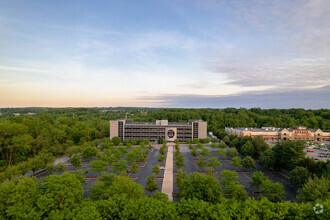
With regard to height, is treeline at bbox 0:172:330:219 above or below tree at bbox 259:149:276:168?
above

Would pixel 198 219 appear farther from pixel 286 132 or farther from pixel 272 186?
pixel 286 132

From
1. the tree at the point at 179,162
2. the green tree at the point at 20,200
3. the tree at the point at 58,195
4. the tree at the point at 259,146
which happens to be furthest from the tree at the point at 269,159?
the green tree at the point at 20,200

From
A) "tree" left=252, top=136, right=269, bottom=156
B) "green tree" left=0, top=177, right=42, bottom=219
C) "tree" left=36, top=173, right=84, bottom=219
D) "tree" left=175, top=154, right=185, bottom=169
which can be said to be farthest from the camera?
"tree" left=252, top=136, right=269, bottom=156

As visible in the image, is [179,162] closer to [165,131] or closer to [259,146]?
[259,146]

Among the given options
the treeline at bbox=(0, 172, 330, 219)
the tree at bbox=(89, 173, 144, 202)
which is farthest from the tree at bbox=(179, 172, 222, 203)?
the tree at bbox=(89, 173, 144, 202)

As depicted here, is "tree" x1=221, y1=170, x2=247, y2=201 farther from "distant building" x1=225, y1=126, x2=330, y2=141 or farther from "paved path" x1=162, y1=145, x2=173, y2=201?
"distant building" x1=225, y1=126, x2=330, y2=141

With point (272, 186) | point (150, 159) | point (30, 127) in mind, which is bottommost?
point (150, 159)

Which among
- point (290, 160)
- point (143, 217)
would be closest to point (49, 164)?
point (143, 217)

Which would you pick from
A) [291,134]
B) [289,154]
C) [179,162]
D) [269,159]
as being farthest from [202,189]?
[291,134]
